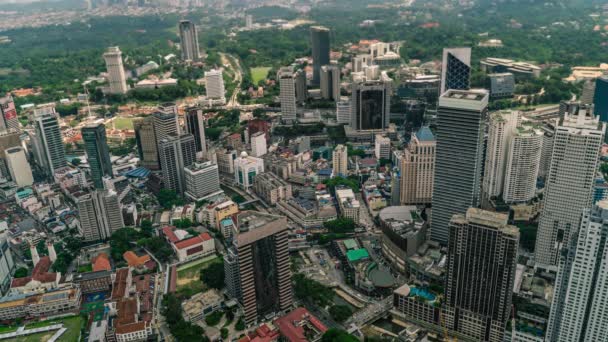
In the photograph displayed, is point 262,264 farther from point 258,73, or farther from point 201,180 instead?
point 258,73

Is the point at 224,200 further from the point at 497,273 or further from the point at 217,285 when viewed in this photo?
the point at 497,273

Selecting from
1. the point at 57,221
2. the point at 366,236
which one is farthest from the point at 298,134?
the point at 57,221

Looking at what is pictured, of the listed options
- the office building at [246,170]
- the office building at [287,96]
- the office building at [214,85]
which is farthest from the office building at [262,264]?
the office building at [214,85]

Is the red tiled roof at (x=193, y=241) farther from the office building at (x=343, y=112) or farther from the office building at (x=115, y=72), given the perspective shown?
the office building at (x=115, y=72)

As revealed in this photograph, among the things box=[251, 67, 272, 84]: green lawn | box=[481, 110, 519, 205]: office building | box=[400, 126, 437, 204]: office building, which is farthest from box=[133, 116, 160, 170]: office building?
box=[251, 67, 272, 84]: green lawn

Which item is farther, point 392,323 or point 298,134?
point 298,134

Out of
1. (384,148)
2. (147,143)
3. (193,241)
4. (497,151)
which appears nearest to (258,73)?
(147,143)
